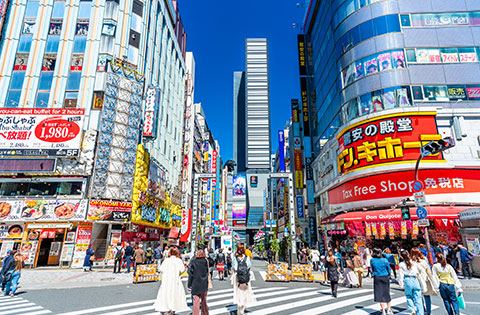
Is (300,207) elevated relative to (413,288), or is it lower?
elevated

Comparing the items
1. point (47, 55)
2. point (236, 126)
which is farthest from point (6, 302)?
point (236, 126)

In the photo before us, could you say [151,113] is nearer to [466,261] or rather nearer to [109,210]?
[109,210]

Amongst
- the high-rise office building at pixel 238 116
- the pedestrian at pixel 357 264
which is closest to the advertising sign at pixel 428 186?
the pedestrian at pixel 357 264

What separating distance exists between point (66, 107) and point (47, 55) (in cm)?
642

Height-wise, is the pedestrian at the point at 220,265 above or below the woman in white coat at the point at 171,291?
below

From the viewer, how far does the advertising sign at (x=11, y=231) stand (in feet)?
72.1

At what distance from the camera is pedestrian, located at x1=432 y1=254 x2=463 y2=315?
641cm

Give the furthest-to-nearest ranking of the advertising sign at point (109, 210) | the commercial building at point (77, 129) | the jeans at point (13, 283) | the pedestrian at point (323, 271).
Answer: the advertising sign at point (109, 210), the commercial building at point (77, 129), the pedestrian at point (323, 271), the jeans at point (13, 283)

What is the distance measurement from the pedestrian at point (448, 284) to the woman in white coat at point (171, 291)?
6.10 meters

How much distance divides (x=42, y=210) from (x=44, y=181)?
2563 mm

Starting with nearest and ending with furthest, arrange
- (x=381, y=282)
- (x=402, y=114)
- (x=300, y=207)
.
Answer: (x=381, y=282)
(x=402, y=114)
(x=300, y=207)

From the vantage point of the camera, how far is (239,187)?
129m

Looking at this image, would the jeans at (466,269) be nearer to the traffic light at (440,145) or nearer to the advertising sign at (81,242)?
the traffic light at (440,145)

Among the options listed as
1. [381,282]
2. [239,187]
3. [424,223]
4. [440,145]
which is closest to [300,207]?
[424,223]
